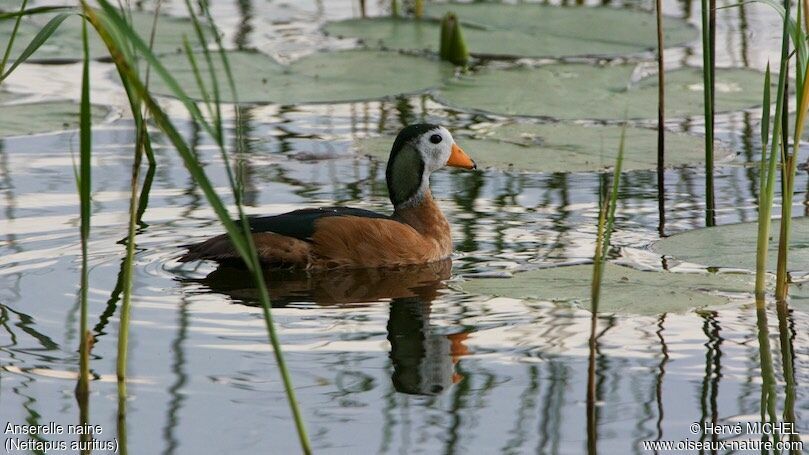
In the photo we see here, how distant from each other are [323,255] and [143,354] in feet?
5.39

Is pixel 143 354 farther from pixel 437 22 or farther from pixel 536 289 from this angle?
pixel 437 22

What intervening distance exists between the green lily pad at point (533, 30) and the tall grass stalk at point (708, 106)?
12.6 feet

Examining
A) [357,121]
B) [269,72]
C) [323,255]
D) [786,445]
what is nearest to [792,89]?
[357,121]

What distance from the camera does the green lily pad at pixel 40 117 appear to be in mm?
8961

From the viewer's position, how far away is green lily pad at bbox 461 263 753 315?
588 centimetres

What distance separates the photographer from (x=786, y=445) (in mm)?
4527

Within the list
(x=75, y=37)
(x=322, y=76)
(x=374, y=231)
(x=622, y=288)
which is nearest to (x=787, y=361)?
(x=622, y=288)

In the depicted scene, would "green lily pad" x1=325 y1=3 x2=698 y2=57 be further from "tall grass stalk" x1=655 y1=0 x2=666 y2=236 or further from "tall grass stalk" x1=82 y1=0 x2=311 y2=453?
"tall grass stalk" x1=82 y1=0 x2=311 y2=453

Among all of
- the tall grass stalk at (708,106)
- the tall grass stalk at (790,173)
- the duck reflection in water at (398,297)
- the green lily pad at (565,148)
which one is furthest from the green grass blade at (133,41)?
the green lily pad at (565,148)

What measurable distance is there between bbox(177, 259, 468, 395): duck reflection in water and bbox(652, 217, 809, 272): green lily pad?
1165 millimetres

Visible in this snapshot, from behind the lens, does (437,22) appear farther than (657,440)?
Yes

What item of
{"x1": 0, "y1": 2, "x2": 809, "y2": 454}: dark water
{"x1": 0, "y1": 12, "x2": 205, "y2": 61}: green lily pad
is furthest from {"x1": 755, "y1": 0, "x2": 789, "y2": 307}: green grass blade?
{"x1": 0, "y1": 12, "x2": 205, "y2": 61}: green lily pad

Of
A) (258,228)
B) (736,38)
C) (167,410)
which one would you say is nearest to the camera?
(167,410)

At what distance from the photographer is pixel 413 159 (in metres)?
7.51
